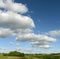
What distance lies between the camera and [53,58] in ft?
130

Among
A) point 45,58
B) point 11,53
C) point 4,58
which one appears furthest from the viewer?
point 11,53

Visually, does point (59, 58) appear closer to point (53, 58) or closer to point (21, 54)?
point (53, 58)

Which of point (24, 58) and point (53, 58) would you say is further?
point (53, 58)

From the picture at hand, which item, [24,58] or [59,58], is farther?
[59,58]

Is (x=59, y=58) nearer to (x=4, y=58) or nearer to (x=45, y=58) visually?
(x=45, y=58)

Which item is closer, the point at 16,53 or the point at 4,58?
the point at 4,58

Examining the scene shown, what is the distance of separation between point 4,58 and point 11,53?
26.6ft

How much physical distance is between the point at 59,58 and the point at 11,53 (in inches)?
443

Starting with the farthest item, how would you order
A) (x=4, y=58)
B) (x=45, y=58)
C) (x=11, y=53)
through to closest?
(x=11, y=53) < (x=45, y=58) < (x=4, y=58)

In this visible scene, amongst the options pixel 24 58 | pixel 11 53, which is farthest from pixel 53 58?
pixel 11 53

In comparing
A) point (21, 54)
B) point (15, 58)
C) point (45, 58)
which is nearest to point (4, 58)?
point (15, 58)

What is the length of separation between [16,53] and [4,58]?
6630mm

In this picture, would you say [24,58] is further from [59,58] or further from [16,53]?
[59,58]

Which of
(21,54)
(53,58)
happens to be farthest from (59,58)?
(21,54)
